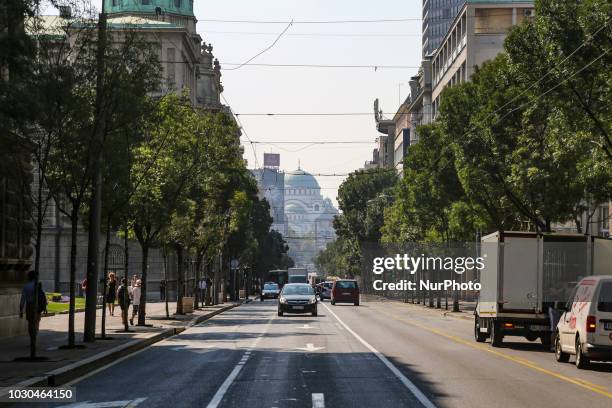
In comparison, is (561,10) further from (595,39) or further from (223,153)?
(223,153)

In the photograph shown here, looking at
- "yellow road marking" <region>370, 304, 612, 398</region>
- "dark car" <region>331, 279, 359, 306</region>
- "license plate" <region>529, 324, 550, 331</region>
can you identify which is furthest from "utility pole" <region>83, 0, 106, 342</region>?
"dark car" <region>331, 279, 359, 306</region>

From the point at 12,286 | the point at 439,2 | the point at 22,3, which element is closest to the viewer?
the point at 22,3

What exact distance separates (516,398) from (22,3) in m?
9.62

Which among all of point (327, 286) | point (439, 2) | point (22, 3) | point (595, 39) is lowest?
point (327, 286)

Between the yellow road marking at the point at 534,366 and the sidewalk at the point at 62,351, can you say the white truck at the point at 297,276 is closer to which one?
the sidewalk at the point at 62,351

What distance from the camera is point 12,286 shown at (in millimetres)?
31953

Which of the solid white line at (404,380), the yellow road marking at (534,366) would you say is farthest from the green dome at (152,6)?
the solid white line at (404,380)

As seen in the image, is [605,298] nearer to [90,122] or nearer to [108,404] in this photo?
[108,404]

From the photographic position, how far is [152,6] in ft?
378

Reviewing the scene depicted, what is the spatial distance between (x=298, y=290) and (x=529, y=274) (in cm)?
2641

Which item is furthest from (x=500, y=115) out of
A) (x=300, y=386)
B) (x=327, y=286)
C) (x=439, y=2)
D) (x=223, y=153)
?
(x=439, y=2)

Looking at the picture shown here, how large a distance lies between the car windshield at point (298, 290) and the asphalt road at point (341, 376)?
2051 centimetres

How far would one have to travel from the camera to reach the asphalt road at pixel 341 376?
15.9 m

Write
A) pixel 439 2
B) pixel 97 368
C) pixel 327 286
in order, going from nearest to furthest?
pixel 97 368 < pixel 327 286 < pixel 439 2
